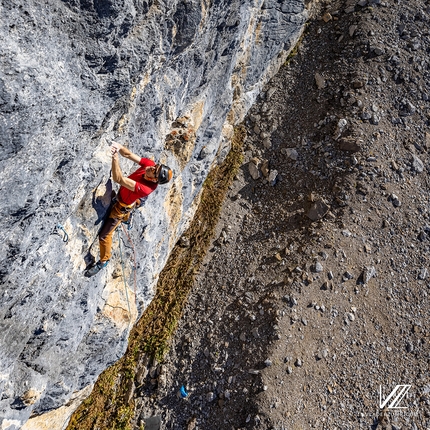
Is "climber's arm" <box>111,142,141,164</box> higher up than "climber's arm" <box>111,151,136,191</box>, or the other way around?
"climber's arm" <box>111,142,141,164</box>

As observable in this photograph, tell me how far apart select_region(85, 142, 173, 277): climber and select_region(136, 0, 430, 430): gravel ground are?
4.54m

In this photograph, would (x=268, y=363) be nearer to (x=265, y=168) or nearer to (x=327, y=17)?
(x=265, y=168)

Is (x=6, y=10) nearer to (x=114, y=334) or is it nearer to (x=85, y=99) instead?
(x=85, y=99)

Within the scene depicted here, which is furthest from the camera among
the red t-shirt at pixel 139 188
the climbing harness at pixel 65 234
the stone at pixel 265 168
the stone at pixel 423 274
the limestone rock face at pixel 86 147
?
the stone at pixel 265 168

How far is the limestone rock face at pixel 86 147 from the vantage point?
429cm

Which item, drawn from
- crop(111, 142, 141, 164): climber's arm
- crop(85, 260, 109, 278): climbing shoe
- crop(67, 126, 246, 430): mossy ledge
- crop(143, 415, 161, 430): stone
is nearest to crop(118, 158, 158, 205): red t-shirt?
crop(111, 142, 141, 164): climber's arm

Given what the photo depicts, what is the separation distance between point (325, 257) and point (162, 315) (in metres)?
4.51

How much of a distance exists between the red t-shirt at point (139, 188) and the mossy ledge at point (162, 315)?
4.78 metres

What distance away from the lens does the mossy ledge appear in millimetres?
9805

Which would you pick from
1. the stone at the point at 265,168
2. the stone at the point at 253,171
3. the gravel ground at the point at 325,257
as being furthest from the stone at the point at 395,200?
the stone at the point at 253,171

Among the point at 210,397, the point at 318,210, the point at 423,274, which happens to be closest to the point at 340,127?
the point at 318,210

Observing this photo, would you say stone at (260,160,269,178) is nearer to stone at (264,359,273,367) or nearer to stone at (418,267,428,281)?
stone at (418,267,428,281)

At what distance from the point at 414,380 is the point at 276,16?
10.1 meters

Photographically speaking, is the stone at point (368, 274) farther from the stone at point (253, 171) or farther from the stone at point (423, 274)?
the stone at point (253, 171)
